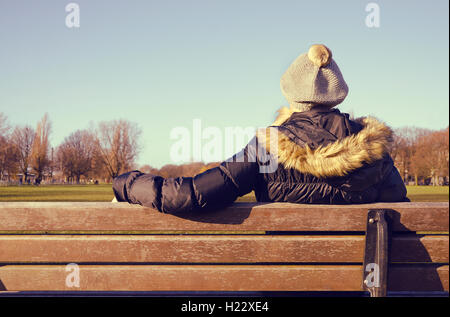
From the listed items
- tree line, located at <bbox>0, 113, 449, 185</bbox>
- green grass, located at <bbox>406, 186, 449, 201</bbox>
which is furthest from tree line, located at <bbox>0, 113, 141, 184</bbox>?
green grass, located at <bbox>406, 186, 449, 201</bbox>

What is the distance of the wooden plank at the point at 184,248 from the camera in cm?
232

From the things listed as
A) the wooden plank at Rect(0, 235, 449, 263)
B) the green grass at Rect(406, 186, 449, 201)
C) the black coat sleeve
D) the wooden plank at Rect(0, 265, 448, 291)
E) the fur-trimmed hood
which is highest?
the fur-trimmed hood

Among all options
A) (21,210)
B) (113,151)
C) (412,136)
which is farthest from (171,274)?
(412,136)

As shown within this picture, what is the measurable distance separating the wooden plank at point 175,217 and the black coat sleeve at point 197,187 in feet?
0.26

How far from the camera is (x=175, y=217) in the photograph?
93.3 inches

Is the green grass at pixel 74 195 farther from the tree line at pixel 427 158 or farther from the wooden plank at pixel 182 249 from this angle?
the tree line at pixel 427 158

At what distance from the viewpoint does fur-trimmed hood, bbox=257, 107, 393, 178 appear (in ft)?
7.90

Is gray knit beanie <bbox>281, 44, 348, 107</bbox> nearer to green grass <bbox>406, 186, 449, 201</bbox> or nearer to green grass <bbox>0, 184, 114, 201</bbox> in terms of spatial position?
green grass <bbox>0, 184, 114, 201</bbox>

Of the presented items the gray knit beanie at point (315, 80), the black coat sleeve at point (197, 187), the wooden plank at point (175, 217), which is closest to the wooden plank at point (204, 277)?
the wooden plank at point (175, 217)

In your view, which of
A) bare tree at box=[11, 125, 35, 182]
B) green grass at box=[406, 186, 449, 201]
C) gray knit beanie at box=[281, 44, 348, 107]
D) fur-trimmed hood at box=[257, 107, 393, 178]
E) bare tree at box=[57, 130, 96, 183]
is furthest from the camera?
bare tree at box=[57, 130, 96, 183]

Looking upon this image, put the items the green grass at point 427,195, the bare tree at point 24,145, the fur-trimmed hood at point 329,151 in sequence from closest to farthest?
the fur-trimmed hood at point 329,151, the green grass at point 427,195, the bare tree at point 24,145

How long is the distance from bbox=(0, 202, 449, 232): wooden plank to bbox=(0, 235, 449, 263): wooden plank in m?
0.06
